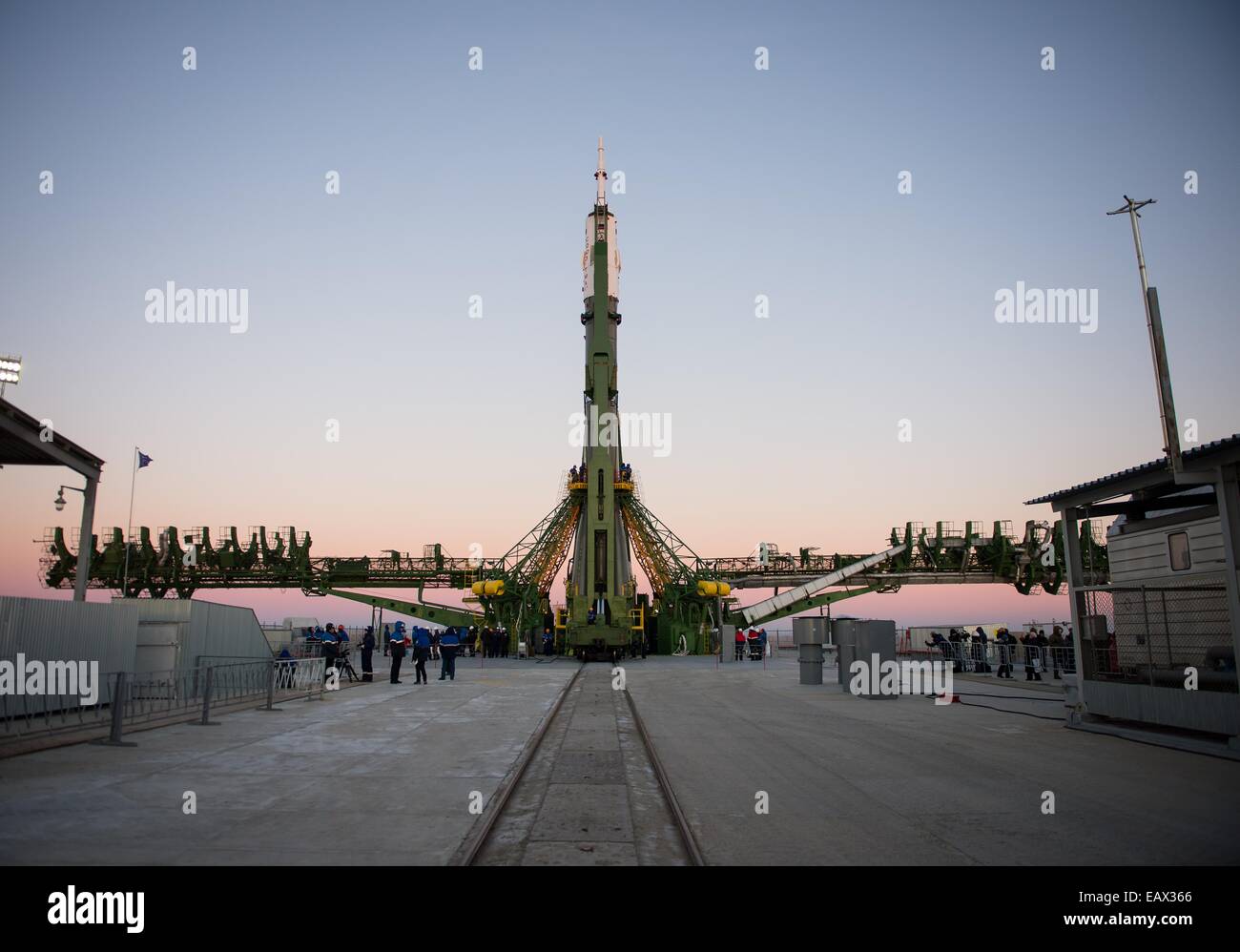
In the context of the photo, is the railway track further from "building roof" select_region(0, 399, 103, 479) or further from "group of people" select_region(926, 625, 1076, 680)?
"group of people" select_region(926, 625, 1076, 680)

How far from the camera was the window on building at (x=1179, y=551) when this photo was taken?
13414 millimetres

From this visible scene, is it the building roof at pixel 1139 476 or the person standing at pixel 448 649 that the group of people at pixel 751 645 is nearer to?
the person standing at pixel 448 649

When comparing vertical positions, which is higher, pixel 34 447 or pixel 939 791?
pixel 34 447

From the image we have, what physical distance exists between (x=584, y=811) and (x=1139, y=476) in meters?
10.4

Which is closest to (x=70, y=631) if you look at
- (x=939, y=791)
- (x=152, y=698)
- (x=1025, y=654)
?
(x=152, y=698)

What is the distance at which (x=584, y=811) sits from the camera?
759 centimetres

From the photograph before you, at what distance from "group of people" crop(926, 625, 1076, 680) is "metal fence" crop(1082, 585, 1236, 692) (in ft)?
34.4

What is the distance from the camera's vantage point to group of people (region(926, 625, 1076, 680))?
26.4 meters

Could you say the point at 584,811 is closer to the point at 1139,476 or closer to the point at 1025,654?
the point at 1139,476

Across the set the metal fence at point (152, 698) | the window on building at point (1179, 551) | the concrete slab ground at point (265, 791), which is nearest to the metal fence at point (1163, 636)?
the window on building at point (1179, 551)

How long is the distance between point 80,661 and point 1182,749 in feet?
60.7

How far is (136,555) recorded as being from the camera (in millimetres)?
55969
